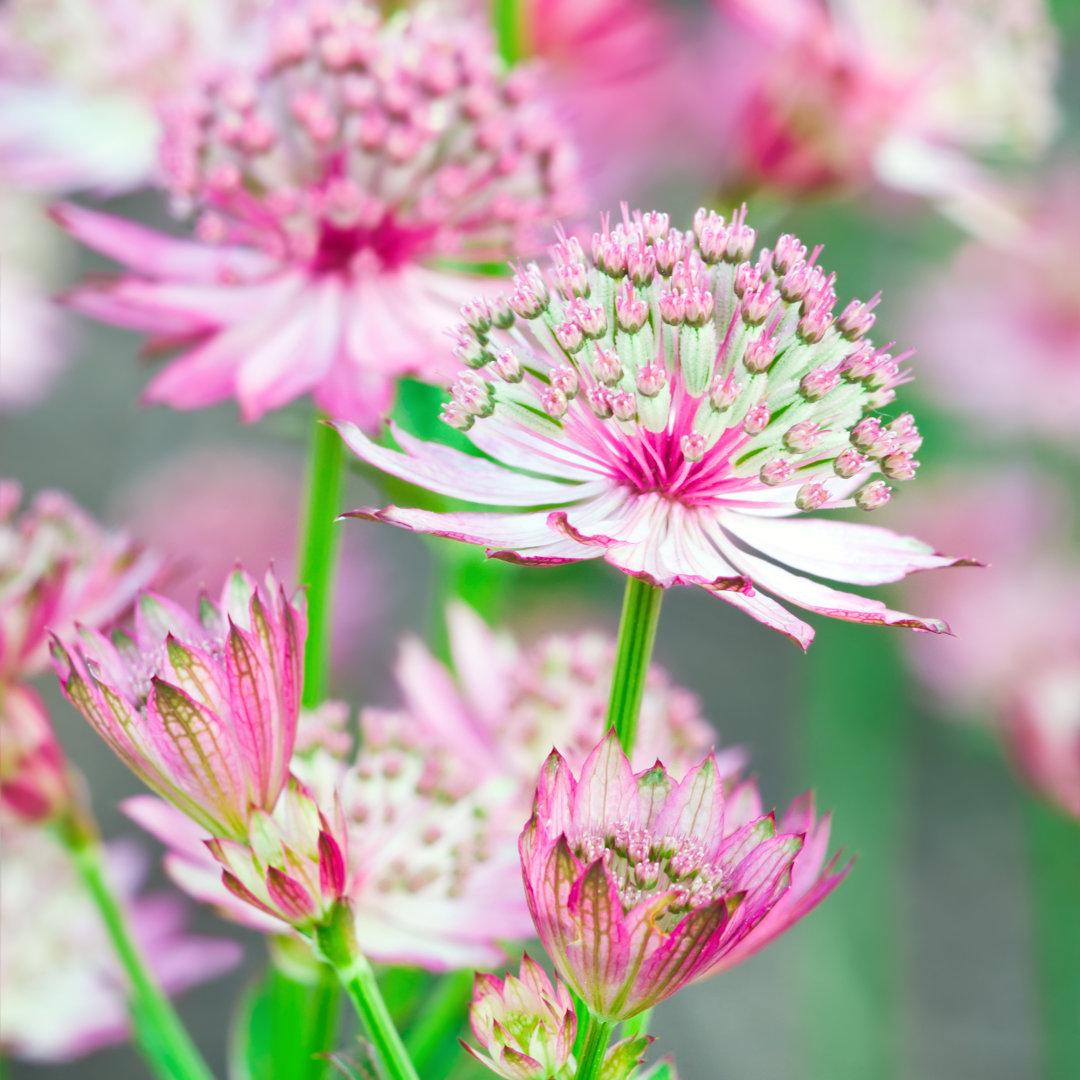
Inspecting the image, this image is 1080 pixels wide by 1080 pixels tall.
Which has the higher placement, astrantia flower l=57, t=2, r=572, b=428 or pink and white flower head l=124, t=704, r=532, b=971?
astrantia flower l=57, t=2, r=572, b=428

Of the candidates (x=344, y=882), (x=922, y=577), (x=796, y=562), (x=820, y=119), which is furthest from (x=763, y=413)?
(x=922, y=577)

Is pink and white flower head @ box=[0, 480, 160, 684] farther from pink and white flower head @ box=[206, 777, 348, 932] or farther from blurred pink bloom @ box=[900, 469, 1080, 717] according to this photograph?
blurred pink bloom @ box=[900, 469, 1080, 717]

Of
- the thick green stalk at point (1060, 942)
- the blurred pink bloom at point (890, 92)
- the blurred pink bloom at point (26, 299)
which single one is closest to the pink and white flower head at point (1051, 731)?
the thick green stalk at point (1060, 942)

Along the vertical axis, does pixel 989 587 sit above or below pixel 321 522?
above

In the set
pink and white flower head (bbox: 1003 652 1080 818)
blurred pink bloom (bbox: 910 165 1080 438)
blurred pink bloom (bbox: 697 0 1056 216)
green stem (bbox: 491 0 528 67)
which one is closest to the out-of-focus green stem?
blurred pink bloom (bbox: 910 165 1080 438)

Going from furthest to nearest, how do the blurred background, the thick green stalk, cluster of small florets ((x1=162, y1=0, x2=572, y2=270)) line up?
the thick green stalk → the blurred background → cluster of small florets ((x1=162, y1=0, x2=572, y2=270))

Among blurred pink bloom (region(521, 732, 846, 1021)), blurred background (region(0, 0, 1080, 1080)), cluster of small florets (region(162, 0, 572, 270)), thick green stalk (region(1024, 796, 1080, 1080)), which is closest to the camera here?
blurred pink bloom (region(521, 732, 846, 1021))

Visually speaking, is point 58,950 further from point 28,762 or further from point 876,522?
point 876,522

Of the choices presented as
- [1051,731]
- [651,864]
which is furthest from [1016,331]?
[651,864]
